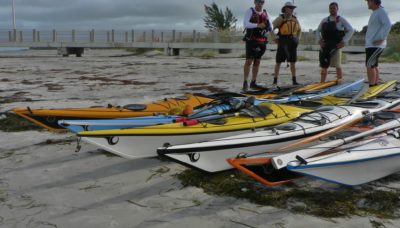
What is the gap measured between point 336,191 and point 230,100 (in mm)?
1773

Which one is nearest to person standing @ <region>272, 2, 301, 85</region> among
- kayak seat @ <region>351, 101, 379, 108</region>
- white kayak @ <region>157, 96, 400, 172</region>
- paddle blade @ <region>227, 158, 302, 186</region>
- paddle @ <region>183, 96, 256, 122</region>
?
kayak seat @ <region>351, 101, 379, 108</region>

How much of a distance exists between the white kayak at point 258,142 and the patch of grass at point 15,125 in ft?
9.19

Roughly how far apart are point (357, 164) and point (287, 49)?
16.2ft

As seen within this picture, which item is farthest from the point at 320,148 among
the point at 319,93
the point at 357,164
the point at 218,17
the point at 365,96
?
the point at 218,17

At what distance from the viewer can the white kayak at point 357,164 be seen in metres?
2.92

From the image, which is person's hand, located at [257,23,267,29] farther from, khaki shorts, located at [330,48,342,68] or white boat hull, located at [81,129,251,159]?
white boat hull, located at [81,129,251,159]

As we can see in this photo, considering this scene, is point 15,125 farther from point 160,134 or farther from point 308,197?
point 308,197

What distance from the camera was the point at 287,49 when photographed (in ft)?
25.6

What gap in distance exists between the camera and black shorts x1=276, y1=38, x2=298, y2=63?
7785 mm

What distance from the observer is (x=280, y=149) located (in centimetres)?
341

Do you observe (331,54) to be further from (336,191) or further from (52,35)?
(52,35)

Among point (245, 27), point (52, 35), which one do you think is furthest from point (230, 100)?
point (52, 35)

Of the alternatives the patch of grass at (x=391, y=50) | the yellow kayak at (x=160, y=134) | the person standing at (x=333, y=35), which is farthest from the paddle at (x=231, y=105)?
the patch of grass at (x=391, y=50)

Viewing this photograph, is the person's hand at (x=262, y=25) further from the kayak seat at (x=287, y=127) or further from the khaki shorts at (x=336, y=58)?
the kayak seat at (x=287, y=127)
